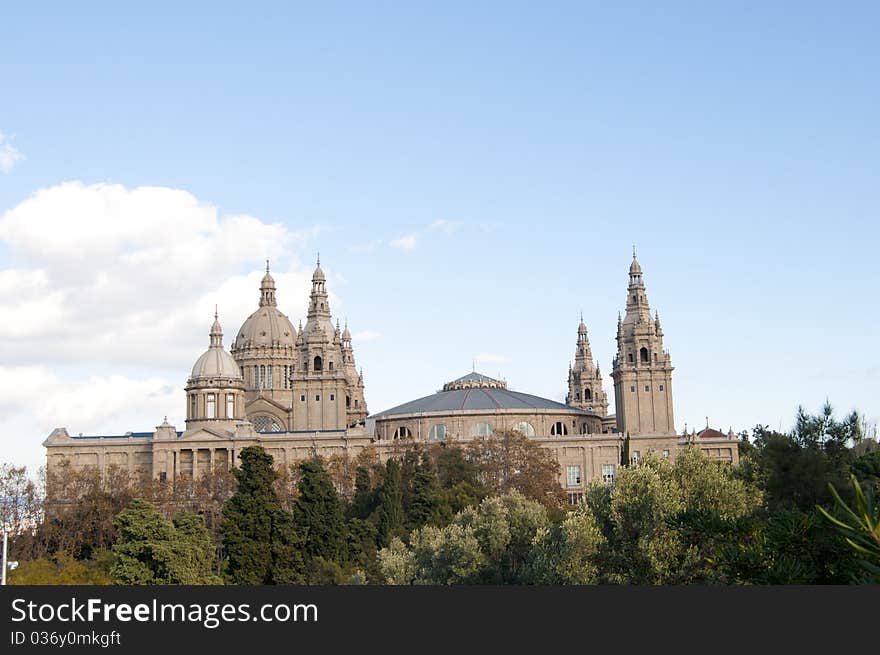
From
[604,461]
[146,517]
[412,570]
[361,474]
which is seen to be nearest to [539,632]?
[412,570]

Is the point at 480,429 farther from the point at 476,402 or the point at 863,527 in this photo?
the point at 863,527

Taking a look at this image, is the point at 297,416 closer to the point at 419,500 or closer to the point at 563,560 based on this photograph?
the point at 419,500

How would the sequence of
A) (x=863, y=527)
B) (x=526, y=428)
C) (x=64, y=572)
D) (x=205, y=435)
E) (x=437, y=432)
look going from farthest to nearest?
(x=437, y=432) < (x=526, y=428) < (x=205, y=435) < (x=64, y=572) < (x=863, y=527)

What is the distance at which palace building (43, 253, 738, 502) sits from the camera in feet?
498

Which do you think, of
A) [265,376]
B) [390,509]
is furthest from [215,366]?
[390,509]

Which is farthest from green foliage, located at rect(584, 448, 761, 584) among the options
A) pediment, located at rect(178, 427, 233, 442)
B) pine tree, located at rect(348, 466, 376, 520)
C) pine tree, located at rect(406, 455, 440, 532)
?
pediment, located at rect(178, 427, 233, 442)

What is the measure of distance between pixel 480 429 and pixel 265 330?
4592 centimetres

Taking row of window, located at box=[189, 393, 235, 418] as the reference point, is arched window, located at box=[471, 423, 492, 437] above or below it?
below

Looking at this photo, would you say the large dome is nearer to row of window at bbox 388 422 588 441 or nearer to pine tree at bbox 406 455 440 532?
row of window at bbox 388 422 588 441

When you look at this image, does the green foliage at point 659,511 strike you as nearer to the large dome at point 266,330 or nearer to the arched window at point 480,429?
the arched window at point 480,429

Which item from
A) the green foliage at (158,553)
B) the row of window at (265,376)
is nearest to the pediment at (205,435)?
the row of window at (265,376)

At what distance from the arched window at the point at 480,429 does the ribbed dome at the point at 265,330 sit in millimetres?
41551

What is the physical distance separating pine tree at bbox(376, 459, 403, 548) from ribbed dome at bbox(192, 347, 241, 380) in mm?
65653

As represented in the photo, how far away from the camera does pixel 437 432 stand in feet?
529
